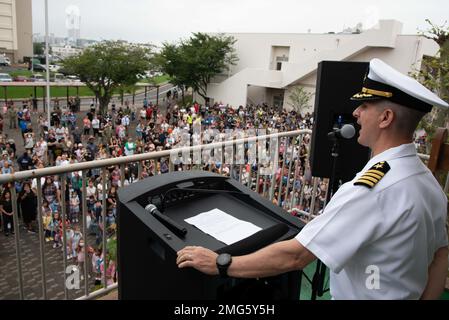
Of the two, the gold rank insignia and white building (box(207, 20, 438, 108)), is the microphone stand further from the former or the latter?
white building (box(207, 20, 438, 108))

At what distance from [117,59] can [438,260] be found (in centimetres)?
2661

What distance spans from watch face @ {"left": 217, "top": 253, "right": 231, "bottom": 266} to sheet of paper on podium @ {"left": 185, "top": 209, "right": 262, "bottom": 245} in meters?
0.15

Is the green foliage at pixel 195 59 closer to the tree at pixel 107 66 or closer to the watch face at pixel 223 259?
the tree at pixel 107 66

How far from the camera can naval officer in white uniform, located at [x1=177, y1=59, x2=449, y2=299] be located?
118cm

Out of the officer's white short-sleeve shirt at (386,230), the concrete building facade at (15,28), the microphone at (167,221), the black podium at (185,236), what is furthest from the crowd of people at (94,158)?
the concrete building facade at (15,28)

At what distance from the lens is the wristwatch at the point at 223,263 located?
1.30 m

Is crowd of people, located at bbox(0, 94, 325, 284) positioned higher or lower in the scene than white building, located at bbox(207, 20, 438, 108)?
lower

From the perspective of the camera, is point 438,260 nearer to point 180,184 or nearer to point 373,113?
point 373,113

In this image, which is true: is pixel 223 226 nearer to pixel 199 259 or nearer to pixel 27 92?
pixel 199 259

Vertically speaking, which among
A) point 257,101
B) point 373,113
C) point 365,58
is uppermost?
point 365,58

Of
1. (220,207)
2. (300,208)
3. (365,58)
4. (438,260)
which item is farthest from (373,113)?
(365,58)

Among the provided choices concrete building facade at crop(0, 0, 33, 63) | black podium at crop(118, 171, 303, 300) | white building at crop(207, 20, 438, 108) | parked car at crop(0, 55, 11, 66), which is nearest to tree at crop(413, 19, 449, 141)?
black podium at crop(118, 171, 303, 300)
